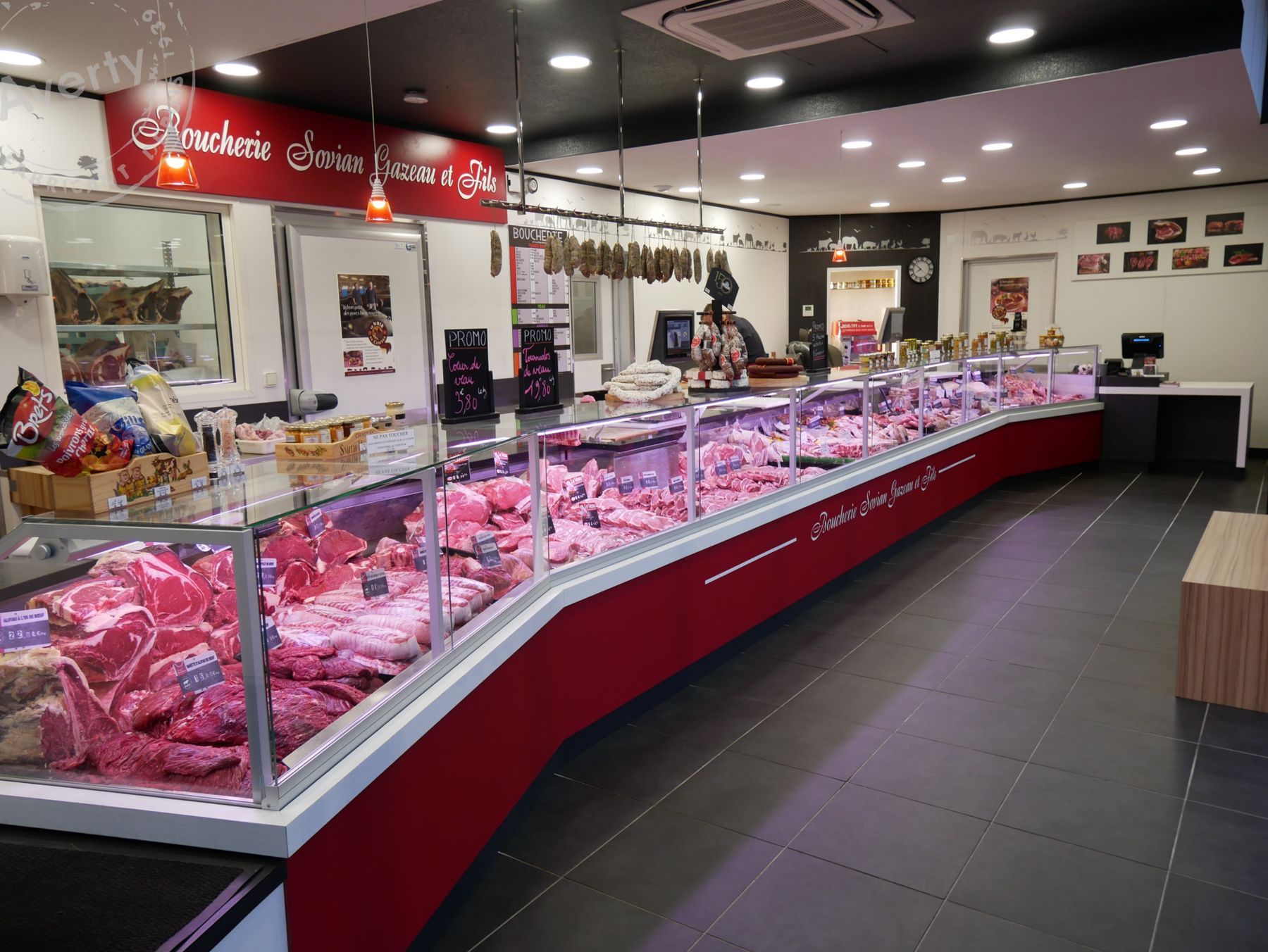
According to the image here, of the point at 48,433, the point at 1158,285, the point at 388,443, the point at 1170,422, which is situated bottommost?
the point at 1170,422

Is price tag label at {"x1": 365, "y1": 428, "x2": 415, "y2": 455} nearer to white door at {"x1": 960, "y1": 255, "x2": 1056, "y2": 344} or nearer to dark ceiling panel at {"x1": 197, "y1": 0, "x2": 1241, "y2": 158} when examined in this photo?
dark ceiling panel at {"x1": 197, "y1": 0, "x2": 1241, "y2": 158}

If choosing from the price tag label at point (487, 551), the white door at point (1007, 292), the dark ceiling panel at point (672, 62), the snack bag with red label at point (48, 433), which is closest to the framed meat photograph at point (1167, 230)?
the white door at point (1007, 292)

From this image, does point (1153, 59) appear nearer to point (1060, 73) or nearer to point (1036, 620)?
point (1060, 73)

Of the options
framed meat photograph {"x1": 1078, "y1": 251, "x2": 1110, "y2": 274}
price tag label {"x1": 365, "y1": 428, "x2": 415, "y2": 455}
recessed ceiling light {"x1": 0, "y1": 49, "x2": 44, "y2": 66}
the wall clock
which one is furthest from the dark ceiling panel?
framed meat photograph {"x1": 1078, "y1": 251, "x2": 1110, "y2": 274}

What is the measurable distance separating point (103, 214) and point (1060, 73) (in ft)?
18.8

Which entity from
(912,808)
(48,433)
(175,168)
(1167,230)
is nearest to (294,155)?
(175,168)

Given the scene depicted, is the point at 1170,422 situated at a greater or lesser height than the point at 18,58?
lesser

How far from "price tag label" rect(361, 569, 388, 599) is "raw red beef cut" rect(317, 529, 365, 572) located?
161 millimetres

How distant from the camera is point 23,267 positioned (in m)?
4.25

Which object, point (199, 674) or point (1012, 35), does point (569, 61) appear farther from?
point (199, 674)

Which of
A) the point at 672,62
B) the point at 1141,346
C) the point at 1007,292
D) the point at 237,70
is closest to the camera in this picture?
the point at 237,70

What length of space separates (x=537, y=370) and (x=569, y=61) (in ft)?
8.41

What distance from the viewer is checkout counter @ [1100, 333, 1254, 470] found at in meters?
8.71

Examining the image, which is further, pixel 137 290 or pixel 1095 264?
pixel 1095 264
